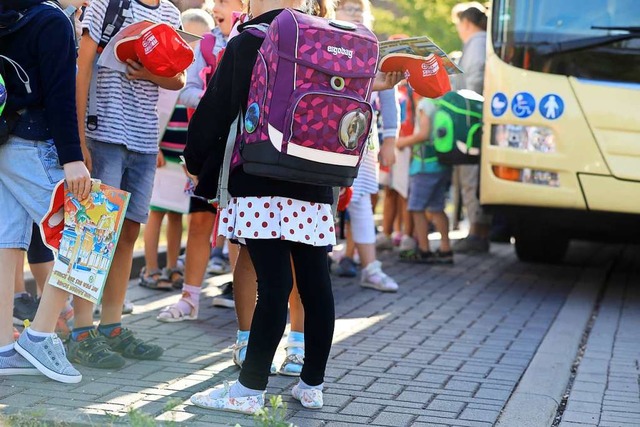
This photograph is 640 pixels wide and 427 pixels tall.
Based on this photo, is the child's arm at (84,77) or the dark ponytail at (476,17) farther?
the dark ponytail at (476,17)

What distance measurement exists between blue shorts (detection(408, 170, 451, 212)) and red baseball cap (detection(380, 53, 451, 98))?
500 centimetres

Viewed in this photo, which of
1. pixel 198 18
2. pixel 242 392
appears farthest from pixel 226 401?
pixel 198 18

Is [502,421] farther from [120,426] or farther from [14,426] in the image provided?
[14,426]

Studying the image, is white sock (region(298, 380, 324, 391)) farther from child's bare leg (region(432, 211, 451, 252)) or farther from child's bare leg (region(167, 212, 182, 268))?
child's bare leg (region(432, 211, 451, 252))

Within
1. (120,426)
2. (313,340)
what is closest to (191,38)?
(313,340)

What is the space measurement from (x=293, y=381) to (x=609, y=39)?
4066 mm

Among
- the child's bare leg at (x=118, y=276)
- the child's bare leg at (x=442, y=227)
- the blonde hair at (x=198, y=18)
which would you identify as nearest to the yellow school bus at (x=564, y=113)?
the child's bare leg at (x=442, y=227)

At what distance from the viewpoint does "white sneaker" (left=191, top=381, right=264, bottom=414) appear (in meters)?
4.68

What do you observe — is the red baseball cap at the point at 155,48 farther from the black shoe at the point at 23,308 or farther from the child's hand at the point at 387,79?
the black shoe at the point at 23,308

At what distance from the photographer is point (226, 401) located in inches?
186

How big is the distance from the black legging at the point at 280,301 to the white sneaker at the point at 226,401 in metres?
0.06

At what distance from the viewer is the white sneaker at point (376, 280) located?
8.59 meters

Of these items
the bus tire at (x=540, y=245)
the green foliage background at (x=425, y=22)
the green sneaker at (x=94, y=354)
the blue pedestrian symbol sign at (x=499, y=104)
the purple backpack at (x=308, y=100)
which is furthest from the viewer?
the green foliage background at (x=425, y=22)

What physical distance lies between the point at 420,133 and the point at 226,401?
5.74 m
